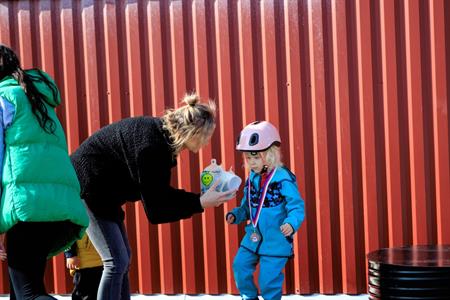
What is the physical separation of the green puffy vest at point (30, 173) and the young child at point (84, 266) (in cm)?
133

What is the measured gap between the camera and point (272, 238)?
4.59 m

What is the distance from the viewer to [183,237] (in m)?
5.78

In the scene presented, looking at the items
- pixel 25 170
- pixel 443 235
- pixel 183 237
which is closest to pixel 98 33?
pixel 183 237

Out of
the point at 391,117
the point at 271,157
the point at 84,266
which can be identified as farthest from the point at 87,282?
the point at 391,117

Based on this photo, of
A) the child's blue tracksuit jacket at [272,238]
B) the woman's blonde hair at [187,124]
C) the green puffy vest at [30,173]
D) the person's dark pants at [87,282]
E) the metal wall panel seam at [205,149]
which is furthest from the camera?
the metal wall panel seam at [205,149]

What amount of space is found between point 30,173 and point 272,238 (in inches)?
66.4

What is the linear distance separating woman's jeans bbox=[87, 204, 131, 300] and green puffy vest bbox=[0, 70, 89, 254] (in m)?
0.73

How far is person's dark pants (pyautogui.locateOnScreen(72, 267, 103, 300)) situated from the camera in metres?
5.04

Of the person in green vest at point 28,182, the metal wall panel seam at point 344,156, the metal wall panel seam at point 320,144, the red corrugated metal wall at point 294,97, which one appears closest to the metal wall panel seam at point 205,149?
the red corrugated metal wall at point 294,97

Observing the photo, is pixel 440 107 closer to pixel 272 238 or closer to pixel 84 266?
pixel 272 238

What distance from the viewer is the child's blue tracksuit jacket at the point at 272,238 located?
14.9ft

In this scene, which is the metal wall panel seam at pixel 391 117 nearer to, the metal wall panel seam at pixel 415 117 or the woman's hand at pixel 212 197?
the metal wall panel seam at pixel 415 117

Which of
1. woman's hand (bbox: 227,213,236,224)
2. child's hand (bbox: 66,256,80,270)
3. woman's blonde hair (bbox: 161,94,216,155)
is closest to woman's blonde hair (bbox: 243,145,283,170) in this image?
woman's hand (bbox: 227,213,236,224)

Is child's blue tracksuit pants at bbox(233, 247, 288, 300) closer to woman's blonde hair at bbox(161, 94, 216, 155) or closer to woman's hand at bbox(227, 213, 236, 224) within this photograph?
woman's hand at bbox(227, 213, 236, 224)
